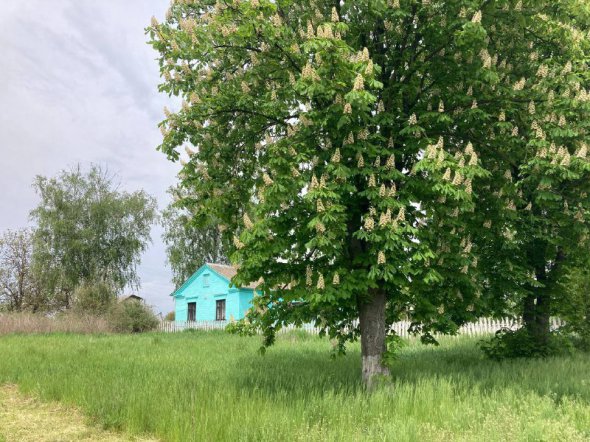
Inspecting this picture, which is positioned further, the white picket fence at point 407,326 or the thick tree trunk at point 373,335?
the white picket fence at point 407,326

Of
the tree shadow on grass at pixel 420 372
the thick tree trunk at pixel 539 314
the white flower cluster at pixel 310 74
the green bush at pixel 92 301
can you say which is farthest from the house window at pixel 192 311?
the white flower cluster at pixel 310 74

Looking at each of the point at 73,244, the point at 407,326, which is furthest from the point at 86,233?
the point at 407,326

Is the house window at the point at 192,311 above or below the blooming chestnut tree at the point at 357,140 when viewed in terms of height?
below

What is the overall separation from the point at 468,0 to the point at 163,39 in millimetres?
6356

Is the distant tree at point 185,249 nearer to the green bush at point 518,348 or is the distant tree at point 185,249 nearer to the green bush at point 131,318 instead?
the green bush at point 131,318

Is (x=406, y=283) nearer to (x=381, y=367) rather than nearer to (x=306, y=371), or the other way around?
(x=381, y=367)

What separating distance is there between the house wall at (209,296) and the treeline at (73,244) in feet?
15.3

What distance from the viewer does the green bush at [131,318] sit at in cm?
3138

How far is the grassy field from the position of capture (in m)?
6.74

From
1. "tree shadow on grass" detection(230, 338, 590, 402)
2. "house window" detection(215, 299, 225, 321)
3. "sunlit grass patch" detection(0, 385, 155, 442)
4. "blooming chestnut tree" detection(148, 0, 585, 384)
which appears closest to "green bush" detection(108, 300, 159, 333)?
"house window" detection(215, 299, 225, 321)

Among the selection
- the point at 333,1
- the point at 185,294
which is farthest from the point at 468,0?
the point at 185,294

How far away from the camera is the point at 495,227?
11766 mm

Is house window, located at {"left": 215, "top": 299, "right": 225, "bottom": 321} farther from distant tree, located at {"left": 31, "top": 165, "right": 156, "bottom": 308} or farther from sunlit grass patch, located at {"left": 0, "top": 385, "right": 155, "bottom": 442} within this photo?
sunlit grass patch, located at {"left": 0, "top": 385, "right": 155, "bottom": 442}

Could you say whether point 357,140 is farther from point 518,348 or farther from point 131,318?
point 131,318
